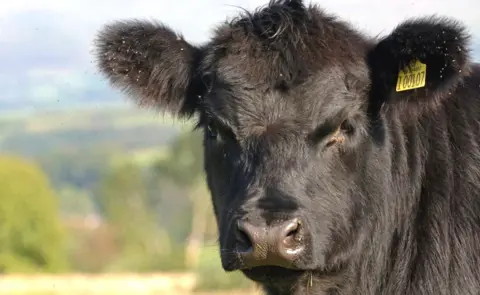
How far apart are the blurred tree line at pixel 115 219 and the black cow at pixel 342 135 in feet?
68.3

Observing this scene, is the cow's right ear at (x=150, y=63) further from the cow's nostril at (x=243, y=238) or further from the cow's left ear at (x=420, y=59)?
the cow's nostril at (x=243, y=238)

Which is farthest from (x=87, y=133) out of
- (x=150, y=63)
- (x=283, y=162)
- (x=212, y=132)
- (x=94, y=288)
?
(x=283, y=162)

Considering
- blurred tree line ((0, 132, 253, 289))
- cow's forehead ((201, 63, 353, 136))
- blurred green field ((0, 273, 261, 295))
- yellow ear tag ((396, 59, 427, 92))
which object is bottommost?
blurred tree line ((0, 132, 253, 289))

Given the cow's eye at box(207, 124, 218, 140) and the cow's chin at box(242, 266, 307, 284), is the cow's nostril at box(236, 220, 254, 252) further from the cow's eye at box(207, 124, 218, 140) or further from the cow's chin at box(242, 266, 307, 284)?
the cow's eye at box(207, 124, 218, 140)

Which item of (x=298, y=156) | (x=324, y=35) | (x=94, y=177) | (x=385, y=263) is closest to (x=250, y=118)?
(x=298, y=156)

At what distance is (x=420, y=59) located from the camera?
6781 mm

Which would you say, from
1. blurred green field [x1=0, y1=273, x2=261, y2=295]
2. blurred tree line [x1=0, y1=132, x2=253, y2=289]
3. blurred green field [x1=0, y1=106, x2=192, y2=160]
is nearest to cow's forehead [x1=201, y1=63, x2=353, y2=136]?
blurred green field [x1=0, y1=273, x2=261, y2=295]

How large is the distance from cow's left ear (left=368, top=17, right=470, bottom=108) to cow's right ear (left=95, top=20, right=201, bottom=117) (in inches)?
57.1

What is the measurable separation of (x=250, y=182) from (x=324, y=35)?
4.74 feet

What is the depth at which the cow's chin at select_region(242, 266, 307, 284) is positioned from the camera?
6.24 metres

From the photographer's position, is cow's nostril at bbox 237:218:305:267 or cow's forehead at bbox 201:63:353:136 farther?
cow's forehead at bbox 201:63:353:136

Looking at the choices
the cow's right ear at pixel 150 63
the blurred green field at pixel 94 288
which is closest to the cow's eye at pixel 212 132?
the cow's right ear at pixel 150 63

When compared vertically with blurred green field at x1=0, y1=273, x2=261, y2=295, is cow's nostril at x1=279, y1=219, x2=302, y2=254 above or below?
above

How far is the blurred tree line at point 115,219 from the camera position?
50.0 m
